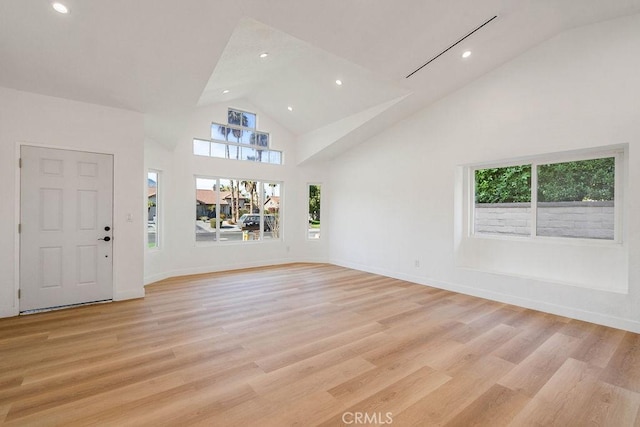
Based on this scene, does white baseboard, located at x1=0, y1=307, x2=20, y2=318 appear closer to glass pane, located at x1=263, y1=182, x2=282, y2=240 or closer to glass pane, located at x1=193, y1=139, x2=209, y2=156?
glass pane, located at x1=193, y1=139, x2=209, y2=156

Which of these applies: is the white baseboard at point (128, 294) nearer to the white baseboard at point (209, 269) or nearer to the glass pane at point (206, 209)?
the white baseboard at point (209, 269)

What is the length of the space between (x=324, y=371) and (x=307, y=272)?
3791mm

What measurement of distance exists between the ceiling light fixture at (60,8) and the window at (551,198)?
5.47 meters

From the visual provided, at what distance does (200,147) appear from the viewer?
6125mm

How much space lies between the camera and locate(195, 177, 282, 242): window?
247 inches

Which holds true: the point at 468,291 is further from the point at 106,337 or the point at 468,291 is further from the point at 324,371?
the point at 106,337

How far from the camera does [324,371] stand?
235cm

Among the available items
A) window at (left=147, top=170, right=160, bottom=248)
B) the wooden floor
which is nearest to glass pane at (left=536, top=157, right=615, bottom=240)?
the wooden floor

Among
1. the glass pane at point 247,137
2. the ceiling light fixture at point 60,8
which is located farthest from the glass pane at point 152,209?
the ceiling light fixture at point 60,8

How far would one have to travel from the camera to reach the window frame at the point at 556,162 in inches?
142

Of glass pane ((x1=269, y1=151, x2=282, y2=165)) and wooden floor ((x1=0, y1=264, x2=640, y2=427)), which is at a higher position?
glass pane ((x1=269, y1=151, x2=282, y2=165))

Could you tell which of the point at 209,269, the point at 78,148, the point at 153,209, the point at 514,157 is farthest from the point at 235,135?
the point at 514,157

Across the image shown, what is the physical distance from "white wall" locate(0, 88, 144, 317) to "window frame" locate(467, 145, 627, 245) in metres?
5.33

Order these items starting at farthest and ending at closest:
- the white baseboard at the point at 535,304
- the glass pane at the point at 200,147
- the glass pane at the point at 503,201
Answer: the glass pane at the point at 200,147
the glass pane at the point at 503,201
the white baseboard at the point at 535,304
